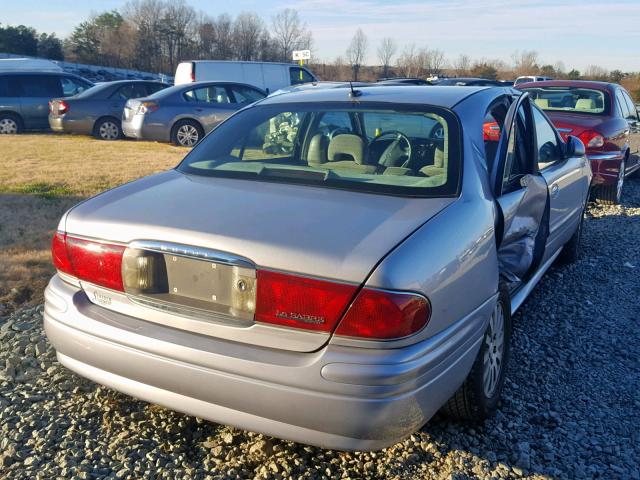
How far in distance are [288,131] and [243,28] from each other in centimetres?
6756

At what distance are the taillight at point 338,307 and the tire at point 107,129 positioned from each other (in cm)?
1387

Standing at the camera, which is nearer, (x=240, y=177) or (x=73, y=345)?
(x=73, y=345)

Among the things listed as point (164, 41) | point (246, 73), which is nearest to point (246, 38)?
point (164, 41)

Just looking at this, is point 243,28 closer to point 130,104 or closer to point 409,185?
point 130,104

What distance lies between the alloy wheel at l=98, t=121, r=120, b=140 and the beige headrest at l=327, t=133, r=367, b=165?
41.6 feet

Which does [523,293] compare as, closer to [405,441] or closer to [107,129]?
[405,441]

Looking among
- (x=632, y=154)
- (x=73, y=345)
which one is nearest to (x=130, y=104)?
(x=632, y=154)

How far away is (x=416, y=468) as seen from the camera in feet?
8.62

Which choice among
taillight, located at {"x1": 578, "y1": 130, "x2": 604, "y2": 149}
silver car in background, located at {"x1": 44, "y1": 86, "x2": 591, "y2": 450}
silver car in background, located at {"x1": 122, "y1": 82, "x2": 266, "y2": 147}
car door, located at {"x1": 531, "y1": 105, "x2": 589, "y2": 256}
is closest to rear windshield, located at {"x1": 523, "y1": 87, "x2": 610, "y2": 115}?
taillight, located at {"x1": 578, "y1": 130, "x2": 604, "y2": 149}

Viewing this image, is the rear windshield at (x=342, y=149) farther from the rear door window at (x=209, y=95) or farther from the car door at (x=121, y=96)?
the car door at (x=121, y=96)

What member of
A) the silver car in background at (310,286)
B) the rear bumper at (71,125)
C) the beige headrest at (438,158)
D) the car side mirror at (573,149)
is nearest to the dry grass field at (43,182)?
the rear bumper at (71,125)

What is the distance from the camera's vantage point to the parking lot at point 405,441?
2.62 meters

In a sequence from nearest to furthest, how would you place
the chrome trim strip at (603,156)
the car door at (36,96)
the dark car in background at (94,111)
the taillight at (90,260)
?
the taillight at (90,260) → the chrome trim strip at (603,156) → the dark car in background at (94,111) → the car door at (36,96)

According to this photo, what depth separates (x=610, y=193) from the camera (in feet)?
26.3
